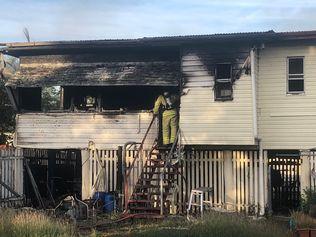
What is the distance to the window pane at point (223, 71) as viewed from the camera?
18.5m

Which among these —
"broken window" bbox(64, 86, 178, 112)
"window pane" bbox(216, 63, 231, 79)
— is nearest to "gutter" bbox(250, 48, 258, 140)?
"window pane" bbox(216, 63, 231, 79)

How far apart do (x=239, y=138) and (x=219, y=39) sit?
3.33 m

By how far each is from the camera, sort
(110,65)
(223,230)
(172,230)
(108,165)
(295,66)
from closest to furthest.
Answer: (223,230)
(172,230)
(295,66)
(108,165)
(110,65)

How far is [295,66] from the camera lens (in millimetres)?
18734

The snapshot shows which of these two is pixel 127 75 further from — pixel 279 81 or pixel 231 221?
pixel 231 221

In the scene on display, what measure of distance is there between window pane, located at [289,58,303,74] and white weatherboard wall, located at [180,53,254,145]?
1738mm

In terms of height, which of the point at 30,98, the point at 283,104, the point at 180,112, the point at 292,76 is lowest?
the point at 180,112

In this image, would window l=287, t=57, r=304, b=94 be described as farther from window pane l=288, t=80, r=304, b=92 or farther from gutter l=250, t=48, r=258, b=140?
gutter l=250, t=48, r=258, b=140

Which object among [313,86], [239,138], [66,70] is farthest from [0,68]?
[313,86]

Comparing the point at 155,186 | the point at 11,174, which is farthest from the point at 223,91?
the point at 11,174

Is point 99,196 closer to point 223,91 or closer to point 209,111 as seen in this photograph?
point 209,111

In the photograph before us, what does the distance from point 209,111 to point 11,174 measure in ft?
25.1

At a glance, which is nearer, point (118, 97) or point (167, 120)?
point (167, 120)

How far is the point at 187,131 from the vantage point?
18.5 m
